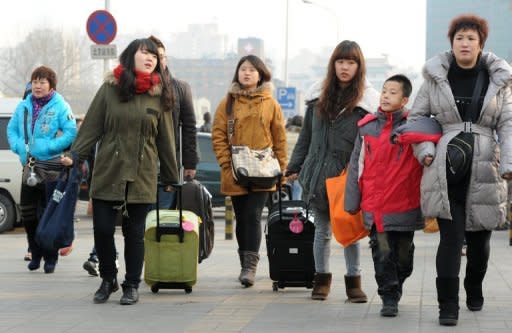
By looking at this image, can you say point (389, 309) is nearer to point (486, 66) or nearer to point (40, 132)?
point (486, 66)

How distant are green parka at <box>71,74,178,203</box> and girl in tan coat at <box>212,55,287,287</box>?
123 cm

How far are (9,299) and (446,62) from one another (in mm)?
3550

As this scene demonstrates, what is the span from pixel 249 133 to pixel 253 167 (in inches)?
11.5

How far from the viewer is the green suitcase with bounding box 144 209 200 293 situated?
9781 mm

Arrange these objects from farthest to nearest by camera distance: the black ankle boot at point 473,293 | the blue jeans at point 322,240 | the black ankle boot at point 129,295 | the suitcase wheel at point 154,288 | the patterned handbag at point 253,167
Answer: the patterned handbag at point 253,167 < the suitcase wheel at point 154,288 < the blue jeans at point 322,240 < the black ankle boot at point 129,295 < the black ankle boot at point 473,293

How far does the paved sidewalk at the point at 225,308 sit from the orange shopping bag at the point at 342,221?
18.5 inches

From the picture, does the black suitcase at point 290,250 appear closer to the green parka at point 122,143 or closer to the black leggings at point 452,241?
the green parka at point 122,143

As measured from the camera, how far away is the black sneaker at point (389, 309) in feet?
28.0

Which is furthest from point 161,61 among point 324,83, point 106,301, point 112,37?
point 112,37

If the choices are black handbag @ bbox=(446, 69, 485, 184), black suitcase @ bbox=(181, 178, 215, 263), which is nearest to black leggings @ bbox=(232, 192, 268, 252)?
black suitcase @ bbox=(181, 178, 215, 263)

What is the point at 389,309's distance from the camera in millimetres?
8523

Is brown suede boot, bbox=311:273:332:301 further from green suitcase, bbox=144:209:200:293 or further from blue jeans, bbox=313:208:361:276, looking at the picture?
green suitcase, bbox=144:209:200:293

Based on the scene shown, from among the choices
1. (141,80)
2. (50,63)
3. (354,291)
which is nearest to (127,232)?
(141,80)

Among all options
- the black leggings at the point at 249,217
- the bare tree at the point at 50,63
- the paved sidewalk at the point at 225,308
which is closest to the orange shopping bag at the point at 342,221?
the paved sidewalk at the point at 225,308
